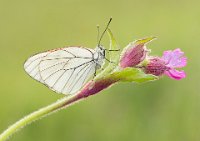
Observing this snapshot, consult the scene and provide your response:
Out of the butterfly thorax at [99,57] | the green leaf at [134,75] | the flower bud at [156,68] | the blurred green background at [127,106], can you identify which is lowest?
the blurred green background at [127,106]

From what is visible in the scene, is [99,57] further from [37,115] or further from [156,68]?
[37,115]

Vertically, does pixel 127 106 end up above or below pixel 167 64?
below

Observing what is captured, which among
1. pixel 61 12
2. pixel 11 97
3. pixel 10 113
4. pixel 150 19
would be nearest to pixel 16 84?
pixel 11 97

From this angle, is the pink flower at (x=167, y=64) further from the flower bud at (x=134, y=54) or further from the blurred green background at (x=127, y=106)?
the blurred green background at (x=127, y=106)

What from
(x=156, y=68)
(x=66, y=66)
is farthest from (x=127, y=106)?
(x=156, y=68)

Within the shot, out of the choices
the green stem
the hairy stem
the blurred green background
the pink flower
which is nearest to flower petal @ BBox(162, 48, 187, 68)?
the pink flower

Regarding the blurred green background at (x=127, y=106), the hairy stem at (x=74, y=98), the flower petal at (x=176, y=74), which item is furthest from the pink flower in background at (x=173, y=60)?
the blurred green background at (x=127, y=106)
